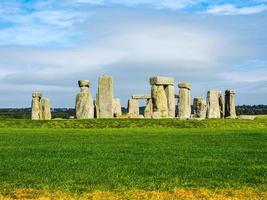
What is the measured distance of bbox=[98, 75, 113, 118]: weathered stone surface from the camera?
44.0m

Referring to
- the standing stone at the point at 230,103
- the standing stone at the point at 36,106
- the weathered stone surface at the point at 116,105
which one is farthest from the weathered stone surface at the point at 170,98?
the standing stone at the point at 36,106

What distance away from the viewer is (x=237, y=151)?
18734 mm

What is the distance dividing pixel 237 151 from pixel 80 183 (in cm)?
865

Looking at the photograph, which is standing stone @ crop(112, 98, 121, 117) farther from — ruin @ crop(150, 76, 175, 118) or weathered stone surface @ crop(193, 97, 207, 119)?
weathered stone surface @ crop(193, 97, 207, 119)

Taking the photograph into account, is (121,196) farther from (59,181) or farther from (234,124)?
(234,124)

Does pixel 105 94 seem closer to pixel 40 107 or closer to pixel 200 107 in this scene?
pixel 40 107

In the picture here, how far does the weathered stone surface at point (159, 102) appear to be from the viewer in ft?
147

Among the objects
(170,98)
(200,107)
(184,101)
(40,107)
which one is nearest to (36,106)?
(40,107)

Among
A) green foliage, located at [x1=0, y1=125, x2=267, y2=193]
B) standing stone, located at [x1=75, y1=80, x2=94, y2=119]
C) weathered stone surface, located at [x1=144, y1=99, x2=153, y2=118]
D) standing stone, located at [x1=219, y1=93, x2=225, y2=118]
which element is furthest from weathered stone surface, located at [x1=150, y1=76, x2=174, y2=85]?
green foliage, located at [x1=0, y1=125, x2=267, y2=193]

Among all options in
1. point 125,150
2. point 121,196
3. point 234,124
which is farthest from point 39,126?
point 121,196

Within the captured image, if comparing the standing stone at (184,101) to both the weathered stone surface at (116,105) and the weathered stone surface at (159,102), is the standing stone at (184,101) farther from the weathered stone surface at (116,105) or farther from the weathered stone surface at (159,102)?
the weathered stone surface at (116,105)

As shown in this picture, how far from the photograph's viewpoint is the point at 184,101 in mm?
49469

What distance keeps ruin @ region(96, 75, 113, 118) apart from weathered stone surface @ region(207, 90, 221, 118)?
1086 cm

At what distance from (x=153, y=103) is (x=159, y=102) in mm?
632
